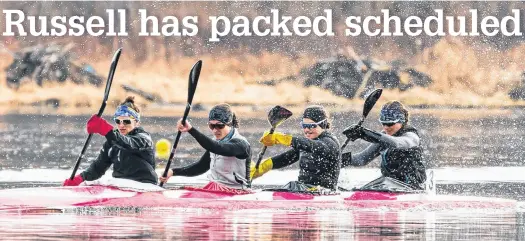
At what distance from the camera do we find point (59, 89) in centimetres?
7594

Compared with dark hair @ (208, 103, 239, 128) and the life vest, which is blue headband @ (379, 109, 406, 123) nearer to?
the life vest

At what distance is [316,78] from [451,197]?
53.7 metres

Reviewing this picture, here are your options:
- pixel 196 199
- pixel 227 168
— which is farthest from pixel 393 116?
pixel 196 199

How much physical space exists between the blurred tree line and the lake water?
7.17 m

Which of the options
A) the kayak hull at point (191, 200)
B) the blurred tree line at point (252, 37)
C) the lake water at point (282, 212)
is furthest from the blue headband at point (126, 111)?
the blurred tree line at point (252, 37)

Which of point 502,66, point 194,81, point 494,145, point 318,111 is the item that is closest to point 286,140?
point 318,111

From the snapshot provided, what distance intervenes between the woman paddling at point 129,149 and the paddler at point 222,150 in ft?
0.89

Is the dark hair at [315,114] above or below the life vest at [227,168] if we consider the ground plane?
above

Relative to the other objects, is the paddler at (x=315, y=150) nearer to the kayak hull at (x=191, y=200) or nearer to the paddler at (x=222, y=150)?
the kayak hull at (x=191, y=200)

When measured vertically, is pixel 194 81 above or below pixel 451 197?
above

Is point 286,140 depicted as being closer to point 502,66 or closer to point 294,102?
point 294,102

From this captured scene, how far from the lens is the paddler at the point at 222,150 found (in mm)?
19719

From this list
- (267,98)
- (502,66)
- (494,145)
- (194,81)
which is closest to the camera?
(194,81)

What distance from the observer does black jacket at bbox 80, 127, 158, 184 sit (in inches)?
790
